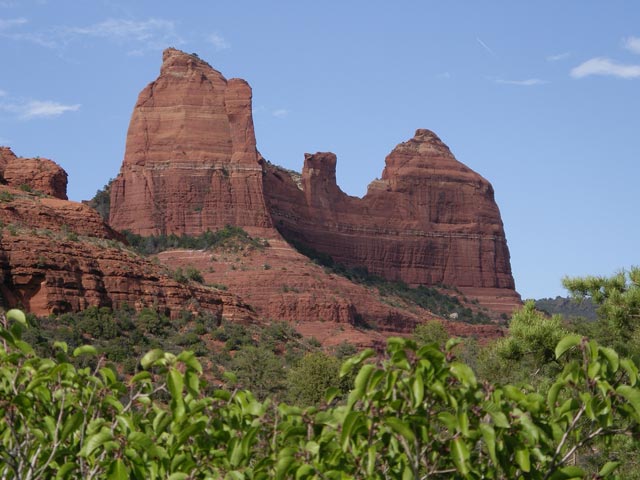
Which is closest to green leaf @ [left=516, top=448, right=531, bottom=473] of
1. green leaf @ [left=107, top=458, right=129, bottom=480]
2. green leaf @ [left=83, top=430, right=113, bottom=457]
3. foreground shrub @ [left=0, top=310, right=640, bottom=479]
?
foreground shrub @ [left=0, top=310, right=640, bottom=479]

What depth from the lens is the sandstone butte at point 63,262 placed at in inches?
2458

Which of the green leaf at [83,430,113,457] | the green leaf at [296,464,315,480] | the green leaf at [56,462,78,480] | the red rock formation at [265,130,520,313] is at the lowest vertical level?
the green leaf at [56,462,78,480]

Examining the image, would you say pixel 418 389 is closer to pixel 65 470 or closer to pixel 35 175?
pixel 65 470

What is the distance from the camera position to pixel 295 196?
115 metres

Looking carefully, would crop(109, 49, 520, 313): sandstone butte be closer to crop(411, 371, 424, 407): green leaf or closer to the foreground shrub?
the foreground shrub

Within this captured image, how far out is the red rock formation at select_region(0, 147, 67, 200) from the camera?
2913 inches

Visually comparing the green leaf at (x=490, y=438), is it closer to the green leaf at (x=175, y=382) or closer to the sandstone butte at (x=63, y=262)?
the green leaf at (x=175, y=382)

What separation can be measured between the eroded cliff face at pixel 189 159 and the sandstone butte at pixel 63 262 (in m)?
26.1

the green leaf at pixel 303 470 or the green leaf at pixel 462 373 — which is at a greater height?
the green leaf at pixel 462 373

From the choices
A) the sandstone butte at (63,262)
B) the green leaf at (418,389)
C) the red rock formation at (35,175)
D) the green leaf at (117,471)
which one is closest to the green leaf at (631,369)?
the green leaf at (418,389)

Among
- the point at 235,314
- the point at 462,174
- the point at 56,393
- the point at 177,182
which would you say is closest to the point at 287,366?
the point at 235,314

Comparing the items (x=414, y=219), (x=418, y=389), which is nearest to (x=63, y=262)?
(x=418, y=389)

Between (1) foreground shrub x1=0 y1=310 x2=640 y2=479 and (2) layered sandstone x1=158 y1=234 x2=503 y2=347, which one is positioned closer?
(1) foreground shrub x1=0 y1=310 x2=640 y2=479

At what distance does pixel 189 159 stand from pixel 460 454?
9527cm
